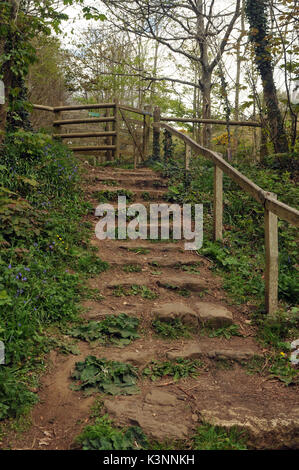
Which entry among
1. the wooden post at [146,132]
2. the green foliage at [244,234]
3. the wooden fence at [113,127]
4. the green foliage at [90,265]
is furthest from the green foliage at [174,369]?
the wooden post at [146,132]

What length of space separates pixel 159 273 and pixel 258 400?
6.98ft

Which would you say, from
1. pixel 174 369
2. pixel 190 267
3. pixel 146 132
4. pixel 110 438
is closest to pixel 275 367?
pixel 174 369

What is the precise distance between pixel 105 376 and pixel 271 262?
1.89 meters

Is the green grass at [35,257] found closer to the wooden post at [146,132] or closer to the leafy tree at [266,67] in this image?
the leafy tree at [266,67]

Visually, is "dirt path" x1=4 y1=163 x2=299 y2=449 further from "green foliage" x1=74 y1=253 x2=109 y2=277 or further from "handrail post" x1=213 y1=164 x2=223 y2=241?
"handrail post" x1=213 y1=164 x2=223 y2=241

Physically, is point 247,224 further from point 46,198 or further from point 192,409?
point 192,409

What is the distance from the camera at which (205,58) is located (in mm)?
11250

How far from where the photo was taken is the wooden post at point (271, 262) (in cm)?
374

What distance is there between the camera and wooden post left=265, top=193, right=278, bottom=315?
3.74m

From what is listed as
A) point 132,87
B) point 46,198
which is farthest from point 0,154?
point 132,87

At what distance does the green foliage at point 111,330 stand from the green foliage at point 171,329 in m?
0.20

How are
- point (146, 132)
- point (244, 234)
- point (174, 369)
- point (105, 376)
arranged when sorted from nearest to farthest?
point (105, 376) → point (174, 369) → point (244, 234) → point (146, 132)

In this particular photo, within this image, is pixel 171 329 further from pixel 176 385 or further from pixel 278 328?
pixel 278 328

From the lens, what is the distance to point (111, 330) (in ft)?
11.4
